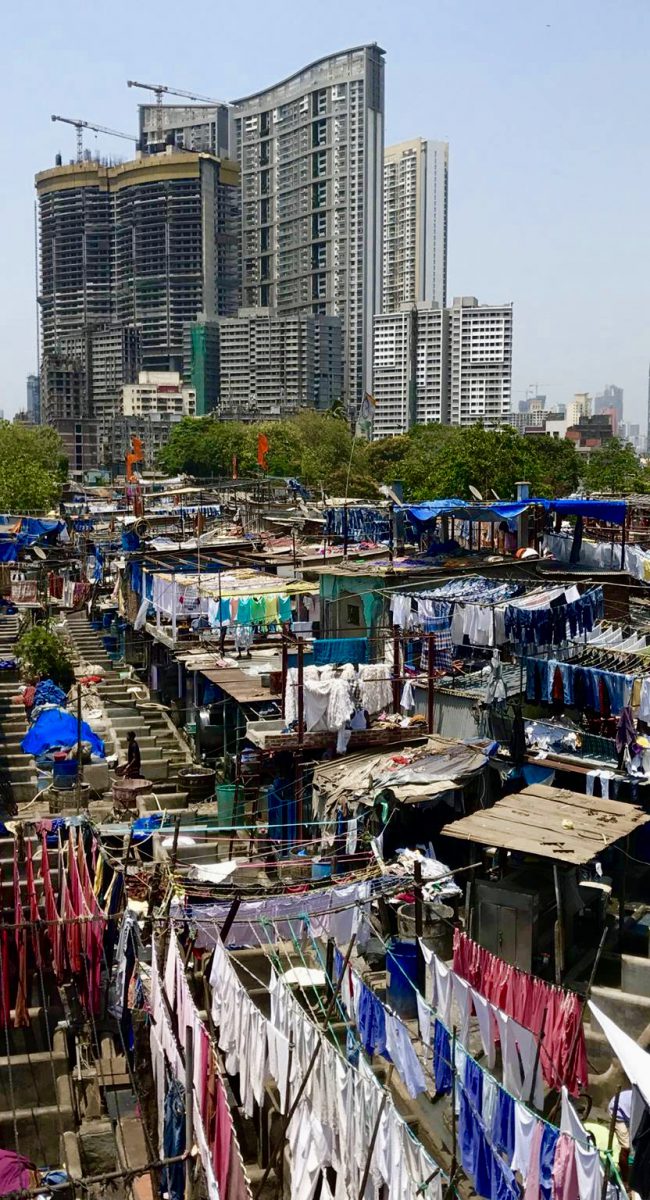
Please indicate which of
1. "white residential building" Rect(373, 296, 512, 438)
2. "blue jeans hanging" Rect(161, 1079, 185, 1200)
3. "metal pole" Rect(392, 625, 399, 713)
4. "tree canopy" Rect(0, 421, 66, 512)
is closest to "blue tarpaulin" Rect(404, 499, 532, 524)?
"metal pole" Rect(392, 625, 399, 713)

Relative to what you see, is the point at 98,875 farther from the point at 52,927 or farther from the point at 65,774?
the point at 65,774

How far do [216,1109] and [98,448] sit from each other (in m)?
139

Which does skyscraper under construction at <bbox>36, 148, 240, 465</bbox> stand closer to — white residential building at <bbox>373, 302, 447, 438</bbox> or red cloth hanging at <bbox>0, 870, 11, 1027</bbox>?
white residential building at <bbox>373, 302, 447, 438</bbox>

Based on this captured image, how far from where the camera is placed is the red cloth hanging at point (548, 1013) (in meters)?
10.2

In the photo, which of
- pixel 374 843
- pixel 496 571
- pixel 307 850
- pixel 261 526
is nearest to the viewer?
pixel 374 843

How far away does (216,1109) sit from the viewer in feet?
30.7

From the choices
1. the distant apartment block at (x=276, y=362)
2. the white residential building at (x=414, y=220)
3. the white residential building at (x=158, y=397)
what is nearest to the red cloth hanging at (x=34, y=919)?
the white residential building at (x=158, y=397)

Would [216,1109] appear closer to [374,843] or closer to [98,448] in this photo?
[374,843]

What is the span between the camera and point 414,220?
184625mm

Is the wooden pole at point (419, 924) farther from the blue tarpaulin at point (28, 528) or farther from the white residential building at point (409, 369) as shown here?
the white residential building at point (409, 369)

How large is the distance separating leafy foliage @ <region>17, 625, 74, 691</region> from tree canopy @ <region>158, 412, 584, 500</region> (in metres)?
12.5

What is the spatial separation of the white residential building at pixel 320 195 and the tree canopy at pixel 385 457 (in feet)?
198

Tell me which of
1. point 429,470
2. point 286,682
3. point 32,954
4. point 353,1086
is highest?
point 429,470

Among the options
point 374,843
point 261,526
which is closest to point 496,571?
point 374,843
